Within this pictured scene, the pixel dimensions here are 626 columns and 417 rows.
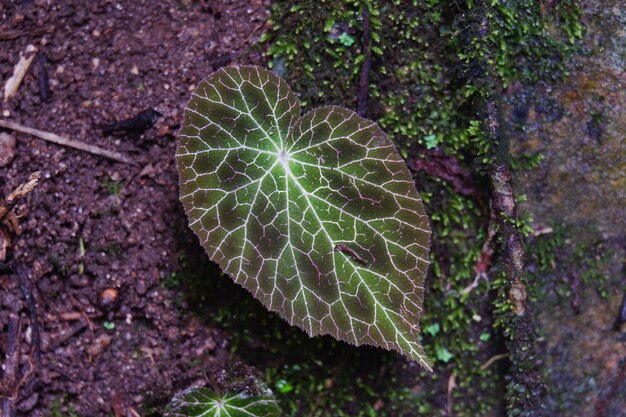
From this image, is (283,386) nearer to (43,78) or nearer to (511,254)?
(511,254)

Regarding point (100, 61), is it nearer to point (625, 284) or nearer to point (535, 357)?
point (535, 357)

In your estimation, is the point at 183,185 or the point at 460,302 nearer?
the point at 183,185

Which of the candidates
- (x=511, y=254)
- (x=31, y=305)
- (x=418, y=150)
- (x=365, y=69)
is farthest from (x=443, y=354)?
(x=31, y=305)

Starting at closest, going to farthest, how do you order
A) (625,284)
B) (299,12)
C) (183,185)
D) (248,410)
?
(183,185) → (248,410) → (299,12) → (625,284)

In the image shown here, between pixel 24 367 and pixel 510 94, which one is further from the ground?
pixel 510 94

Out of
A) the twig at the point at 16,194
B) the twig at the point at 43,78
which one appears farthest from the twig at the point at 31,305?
the twig at the point at 43,78

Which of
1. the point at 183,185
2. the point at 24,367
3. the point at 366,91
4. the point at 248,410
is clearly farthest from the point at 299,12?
the point at 24,367

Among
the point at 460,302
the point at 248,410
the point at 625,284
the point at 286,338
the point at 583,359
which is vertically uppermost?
the point at 625,284
